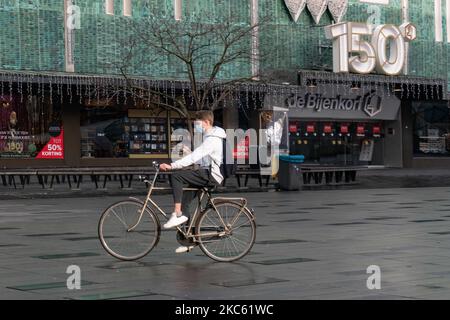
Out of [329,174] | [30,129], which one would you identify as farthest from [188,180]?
[30,129]

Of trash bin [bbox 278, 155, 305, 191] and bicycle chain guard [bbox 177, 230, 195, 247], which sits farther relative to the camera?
trash bin [bbox 278, 155, 305, 191]

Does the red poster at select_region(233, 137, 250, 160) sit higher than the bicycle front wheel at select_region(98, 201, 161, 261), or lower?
higher

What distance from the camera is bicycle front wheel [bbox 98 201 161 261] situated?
417 inches

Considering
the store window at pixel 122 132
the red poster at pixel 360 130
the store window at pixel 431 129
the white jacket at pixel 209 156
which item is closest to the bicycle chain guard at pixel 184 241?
the white jacket at pixel 209 156

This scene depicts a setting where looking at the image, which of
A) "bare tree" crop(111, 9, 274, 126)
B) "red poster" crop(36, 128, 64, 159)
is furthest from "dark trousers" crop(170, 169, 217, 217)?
"red poster" crop(36, 128, 64, 159)

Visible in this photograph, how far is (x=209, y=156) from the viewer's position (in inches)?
423

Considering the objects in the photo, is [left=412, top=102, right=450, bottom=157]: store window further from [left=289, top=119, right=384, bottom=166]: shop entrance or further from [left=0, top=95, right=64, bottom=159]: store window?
[left=0, top=95, right=64, bottom=159]: store window

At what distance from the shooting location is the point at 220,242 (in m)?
10.7

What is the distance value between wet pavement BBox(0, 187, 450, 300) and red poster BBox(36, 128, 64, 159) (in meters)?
18.2

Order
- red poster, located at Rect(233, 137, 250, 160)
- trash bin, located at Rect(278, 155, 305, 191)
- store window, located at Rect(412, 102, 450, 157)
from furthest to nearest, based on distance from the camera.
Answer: store window, located at Rect(412, 102, 450, 157), red poster, located at Rect(233, 137, 250, 160), trash bin, located at Rect(278, 155, 305, 191)

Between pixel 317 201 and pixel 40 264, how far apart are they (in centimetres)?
1323

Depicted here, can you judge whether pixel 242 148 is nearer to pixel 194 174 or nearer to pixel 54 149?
pixel 54 149
